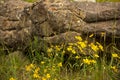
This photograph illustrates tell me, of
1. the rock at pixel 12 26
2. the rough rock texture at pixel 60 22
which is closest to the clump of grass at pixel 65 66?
the rough rock texture at pixel 60 22

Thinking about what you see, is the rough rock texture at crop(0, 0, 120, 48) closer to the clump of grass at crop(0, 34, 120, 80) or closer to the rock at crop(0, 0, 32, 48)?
the rock at crop(0, 0, 32, 48)

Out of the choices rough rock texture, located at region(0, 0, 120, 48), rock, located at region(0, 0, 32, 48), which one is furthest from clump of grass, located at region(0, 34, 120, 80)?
rock, located at region(0, 0, 32, 48)

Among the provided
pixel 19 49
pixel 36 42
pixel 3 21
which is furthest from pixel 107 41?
pixel 3 21

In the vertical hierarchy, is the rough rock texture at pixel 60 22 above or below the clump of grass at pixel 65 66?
above

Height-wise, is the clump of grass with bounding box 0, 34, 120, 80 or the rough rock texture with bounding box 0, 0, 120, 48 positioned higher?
the rough rock texture with bounding box 0, 0, 120, 48

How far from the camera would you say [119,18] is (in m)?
6.52

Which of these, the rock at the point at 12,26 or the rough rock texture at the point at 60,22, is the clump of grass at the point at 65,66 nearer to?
the rough rock texture at the point at 60,22

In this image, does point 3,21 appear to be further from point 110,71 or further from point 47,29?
point 110,71

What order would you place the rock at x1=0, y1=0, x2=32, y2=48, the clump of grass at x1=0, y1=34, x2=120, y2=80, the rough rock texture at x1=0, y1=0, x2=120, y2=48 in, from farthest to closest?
the rock at x1=0, y1=0, x2=32, y2=48 → the rough rock texture at x1=0, y1=0, x2=120, y2=48 → the clump of grass at x1=0, y1=34, x2=120, y2=80

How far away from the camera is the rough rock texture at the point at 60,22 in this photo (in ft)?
21.1

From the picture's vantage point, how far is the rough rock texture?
6.43m

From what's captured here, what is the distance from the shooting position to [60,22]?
21.1 ft

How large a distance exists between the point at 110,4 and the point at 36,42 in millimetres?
1713

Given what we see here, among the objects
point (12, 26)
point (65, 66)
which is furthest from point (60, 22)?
point (12, 26)
